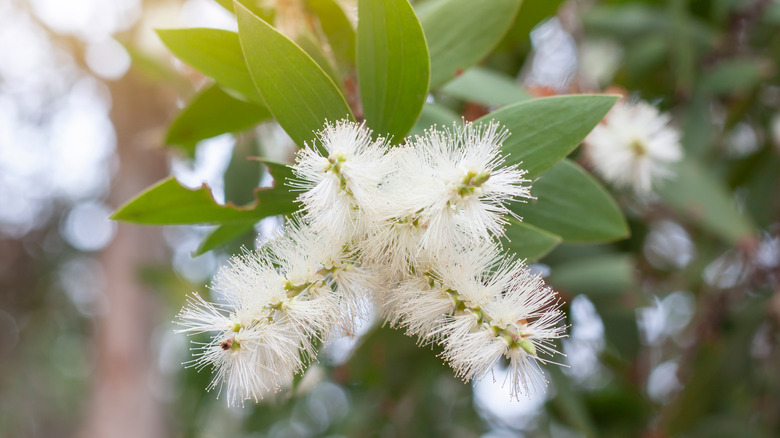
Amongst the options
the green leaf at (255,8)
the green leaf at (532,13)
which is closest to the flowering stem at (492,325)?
the green leaf at (255,8)

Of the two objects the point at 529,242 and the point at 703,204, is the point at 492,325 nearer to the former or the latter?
the point at 529,242

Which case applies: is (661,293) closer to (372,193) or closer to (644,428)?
(644,428)

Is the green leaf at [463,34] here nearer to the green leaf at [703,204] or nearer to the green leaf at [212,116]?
the green leaf at [212,116]

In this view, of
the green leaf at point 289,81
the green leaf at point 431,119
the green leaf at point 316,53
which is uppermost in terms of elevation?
the green leaf at point 289,81

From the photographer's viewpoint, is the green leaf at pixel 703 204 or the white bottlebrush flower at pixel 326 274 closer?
the white bottlebrush flower at pixel 326 274

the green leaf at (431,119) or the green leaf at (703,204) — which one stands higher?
the green leaf at (431,119)

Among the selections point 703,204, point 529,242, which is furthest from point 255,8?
point 703,204

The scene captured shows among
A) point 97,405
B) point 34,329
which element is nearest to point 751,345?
point 97,405
